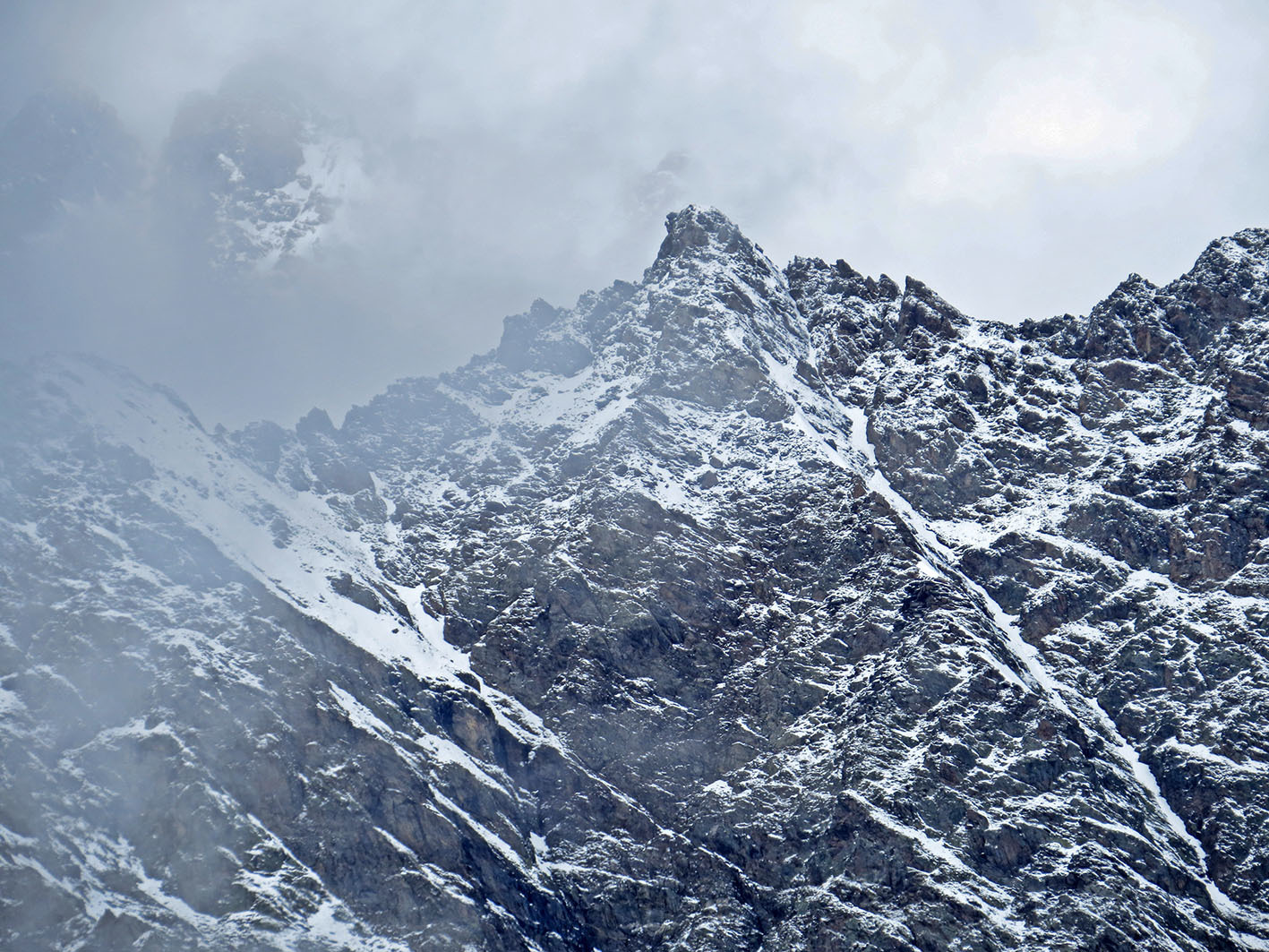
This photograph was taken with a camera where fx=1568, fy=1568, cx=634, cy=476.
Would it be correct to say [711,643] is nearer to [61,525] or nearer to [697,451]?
[697,451]

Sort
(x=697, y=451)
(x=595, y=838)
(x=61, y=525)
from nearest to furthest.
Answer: (x=595, y=838), (x=61, y=525), (x=697, y=451)

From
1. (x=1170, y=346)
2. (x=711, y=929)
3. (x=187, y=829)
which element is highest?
(x=1170, y=346)

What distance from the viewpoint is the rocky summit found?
440 ft

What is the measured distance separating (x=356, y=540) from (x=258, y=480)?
58.3 ft

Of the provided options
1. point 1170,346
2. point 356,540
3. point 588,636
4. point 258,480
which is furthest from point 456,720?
point 1170,346

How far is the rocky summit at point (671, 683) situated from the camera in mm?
134125

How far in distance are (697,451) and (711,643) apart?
1286 inches

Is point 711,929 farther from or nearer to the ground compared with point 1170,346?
nearer to the ground

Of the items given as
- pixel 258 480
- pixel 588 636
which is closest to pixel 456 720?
pixel 588 636

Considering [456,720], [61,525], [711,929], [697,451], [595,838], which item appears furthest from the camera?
[697,451]

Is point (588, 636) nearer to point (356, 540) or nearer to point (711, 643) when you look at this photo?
point (711, 643)

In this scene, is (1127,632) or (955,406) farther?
(955,406)

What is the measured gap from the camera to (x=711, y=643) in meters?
161

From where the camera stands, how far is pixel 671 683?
15788 cm
